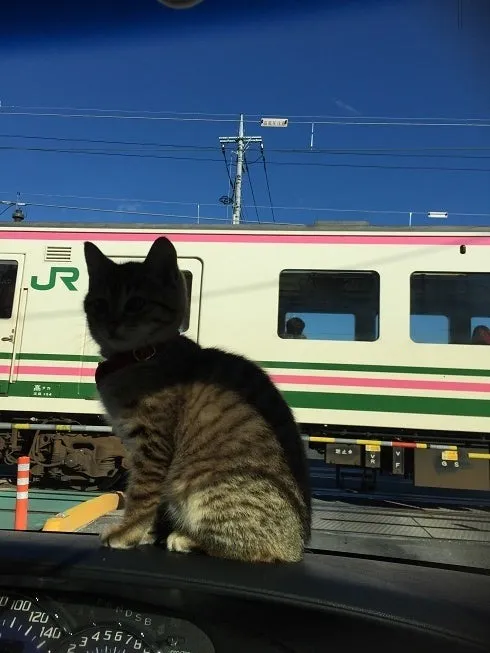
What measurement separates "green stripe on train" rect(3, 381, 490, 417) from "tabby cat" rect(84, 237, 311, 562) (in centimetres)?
505

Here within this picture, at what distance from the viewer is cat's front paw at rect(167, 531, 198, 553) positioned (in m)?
1.97

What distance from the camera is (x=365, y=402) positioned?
7633 mm

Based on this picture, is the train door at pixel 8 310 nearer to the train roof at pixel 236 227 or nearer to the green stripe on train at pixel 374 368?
the train roof at pixel 236 227

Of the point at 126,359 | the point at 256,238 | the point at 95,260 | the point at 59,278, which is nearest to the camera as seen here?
the point at 126,359

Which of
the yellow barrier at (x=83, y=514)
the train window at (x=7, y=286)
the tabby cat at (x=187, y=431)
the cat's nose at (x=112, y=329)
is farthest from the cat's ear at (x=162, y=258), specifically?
the train window at (x=7, y=286)

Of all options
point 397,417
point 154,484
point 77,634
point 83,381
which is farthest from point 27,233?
point 77,634

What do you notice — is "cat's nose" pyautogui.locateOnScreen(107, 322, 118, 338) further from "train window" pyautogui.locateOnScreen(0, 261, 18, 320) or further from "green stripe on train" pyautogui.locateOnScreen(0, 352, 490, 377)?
"train window" pyautogui.locateOnScreen(0, 261, 18, 320)

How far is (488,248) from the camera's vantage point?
764 cm

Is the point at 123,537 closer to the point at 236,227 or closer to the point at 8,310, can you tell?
the point at 236,227

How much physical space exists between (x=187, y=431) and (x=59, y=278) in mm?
6583

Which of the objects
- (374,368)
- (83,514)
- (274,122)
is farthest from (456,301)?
(274,122)

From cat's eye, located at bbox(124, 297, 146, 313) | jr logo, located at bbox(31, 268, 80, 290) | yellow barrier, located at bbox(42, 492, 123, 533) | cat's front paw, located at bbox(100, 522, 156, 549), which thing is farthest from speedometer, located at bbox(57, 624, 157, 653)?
jr logo, located at bbox(31, 268, 80, 290)

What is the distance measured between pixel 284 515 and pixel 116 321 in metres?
1.06

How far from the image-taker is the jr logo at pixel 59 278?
8141mm
